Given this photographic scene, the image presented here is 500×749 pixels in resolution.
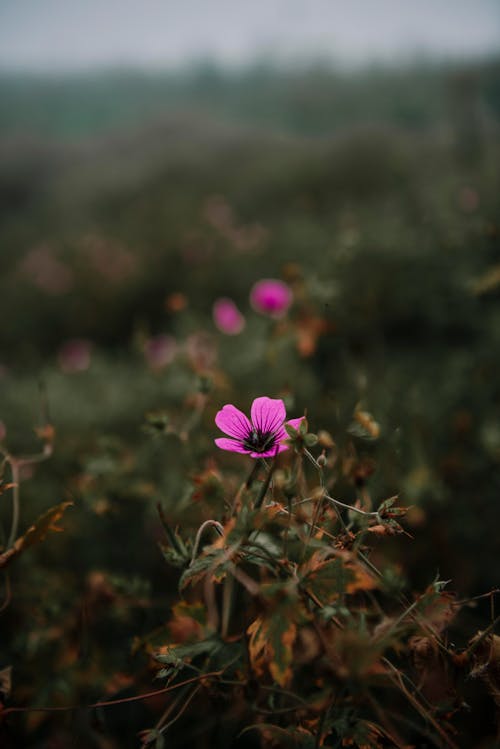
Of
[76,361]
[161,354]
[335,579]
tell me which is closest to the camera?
[335,579]

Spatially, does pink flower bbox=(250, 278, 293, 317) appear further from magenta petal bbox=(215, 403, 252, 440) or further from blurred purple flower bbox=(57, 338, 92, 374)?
blurred purple flower bbox=(57, 338, 92, 374)

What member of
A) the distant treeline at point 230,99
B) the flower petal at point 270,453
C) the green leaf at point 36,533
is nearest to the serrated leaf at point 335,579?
the flower petal at point 270,453

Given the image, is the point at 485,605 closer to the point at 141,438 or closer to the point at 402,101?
the point at 141,438

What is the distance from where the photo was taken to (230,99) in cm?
734

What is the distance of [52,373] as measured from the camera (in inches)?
81.0

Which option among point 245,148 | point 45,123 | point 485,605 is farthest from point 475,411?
point 45,123

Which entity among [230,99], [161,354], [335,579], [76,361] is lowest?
[76,361]

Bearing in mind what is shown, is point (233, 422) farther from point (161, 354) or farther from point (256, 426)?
point (161, 354)

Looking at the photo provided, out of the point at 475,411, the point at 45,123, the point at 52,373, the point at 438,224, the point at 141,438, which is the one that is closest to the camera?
the point at 475,411

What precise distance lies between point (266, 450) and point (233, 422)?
4cm

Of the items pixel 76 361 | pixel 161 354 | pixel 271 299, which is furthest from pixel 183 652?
pixel 76 361

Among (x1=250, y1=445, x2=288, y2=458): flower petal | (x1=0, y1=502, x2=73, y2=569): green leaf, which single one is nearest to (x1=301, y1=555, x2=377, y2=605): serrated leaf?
(x1=250, y1=445, x2=288, y2=458): flower petal

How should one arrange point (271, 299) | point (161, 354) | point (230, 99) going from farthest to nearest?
point (230, 99) < point (161, 354) < point (271, 299)

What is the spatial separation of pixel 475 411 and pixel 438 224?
931 millimetres
